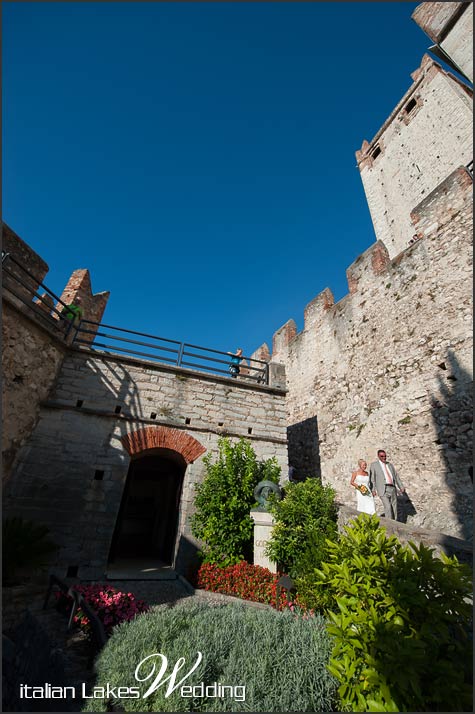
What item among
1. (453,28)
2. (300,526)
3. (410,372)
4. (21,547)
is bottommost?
(21,547)

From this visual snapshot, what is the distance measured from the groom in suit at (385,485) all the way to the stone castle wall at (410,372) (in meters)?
1.31

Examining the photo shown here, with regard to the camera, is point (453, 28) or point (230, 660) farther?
point (453, 28)

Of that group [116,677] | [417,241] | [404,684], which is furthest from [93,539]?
[417,241]

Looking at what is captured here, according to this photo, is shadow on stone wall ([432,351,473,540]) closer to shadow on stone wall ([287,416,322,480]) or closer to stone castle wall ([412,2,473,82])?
shadow on stone wall ([287,416,322,480])

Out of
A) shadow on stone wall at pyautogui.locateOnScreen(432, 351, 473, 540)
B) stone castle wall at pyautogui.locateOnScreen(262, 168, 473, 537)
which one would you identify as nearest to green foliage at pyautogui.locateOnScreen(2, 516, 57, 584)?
stone castle wall at pyautogui.locateOnScreen(262, 168, 473, 537)

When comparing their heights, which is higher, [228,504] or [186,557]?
[228,504]

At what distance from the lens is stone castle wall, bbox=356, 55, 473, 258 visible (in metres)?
12.2

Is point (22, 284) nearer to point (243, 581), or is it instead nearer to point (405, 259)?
point (243, 581)

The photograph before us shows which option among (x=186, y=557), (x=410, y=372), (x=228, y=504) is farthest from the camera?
(x=410, y=372)

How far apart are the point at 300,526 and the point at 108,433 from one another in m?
4.42

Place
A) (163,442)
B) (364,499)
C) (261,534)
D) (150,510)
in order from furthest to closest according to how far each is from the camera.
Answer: (150,510)
(163,442)
(261,534)
(364,499)

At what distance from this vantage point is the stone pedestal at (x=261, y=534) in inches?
225

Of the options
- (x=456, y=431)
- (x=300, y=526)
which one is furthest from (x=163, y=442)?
(x=456, y=431)

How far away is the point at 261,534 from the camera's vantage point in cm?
589
